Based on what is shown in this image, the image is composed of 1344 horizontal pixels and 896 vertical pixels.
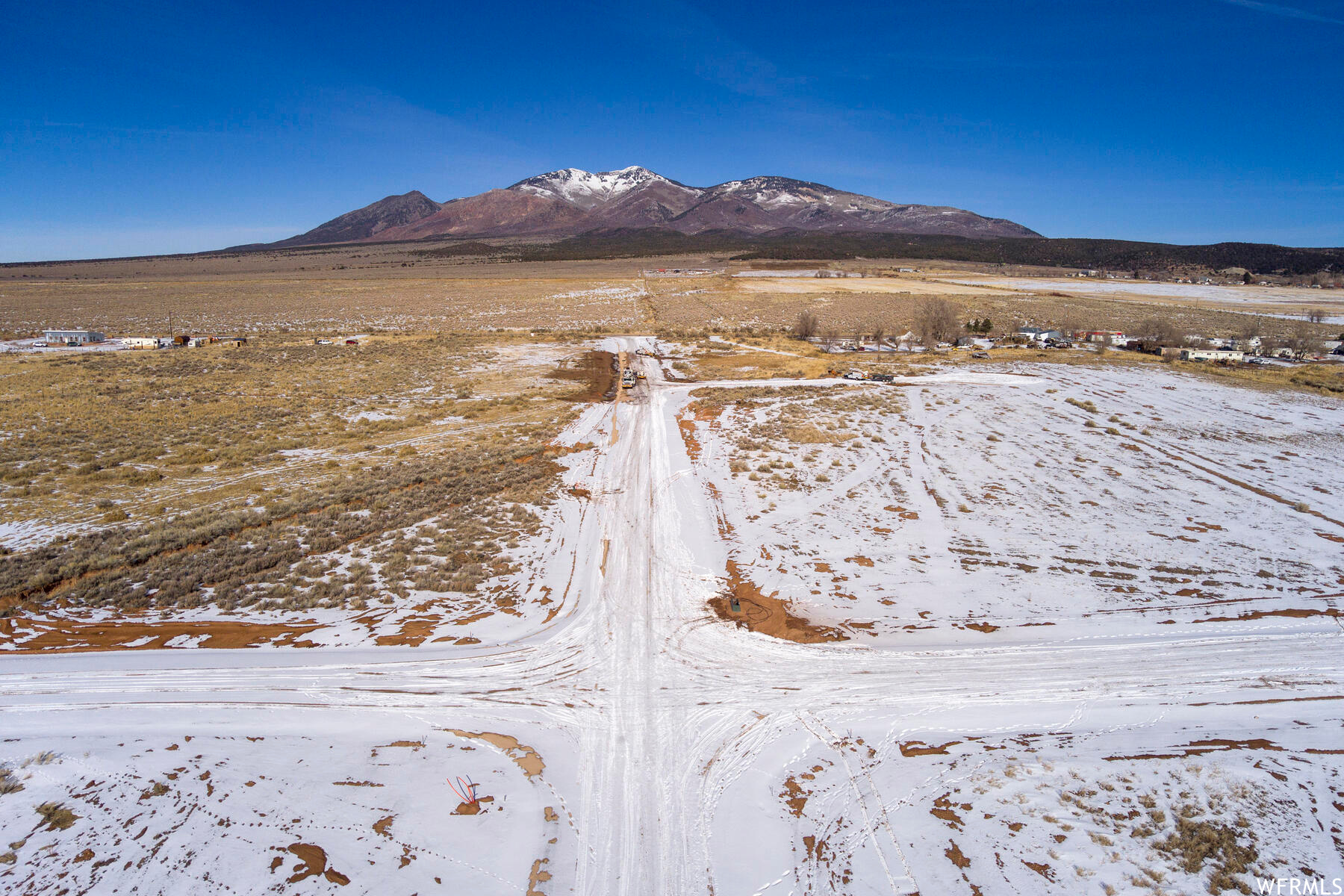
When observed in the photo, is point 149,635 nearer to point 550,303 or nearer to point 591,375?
point 591,375

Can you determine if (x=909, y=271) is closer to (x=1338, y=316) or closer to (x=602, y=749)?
(x=1338, y=316)

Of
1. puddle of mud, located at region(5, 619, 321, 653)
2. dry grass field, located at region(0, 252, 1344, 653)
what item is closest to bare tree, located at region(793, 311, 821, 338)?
dry grass field, located at region(0, 252, 1344, 653)

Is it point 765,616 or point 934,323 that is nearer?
point 765,616

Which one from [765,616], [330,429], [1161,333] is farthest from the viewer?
[1161,333]

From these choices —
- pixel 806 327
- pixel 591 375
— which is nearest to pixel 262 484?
pixel 591 375

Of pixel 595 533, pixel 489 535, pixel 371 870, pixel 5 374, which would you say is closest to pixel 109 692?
pixel 371 870

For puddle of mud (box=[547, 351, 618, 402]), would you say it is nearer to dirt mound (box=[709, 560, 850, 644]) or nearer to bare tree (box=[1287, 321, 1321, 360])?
dirt mound (box=[709, 560, 850, 644])

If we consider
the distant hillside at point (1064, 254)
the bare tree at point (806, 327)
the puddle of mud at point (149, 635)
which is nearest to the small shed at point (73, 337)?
the puddle of mud at point (149, 635)

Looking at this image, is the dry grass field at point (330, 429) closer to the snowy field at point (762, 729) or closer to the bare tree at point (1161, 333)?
the snowy field at point (762, 729)
